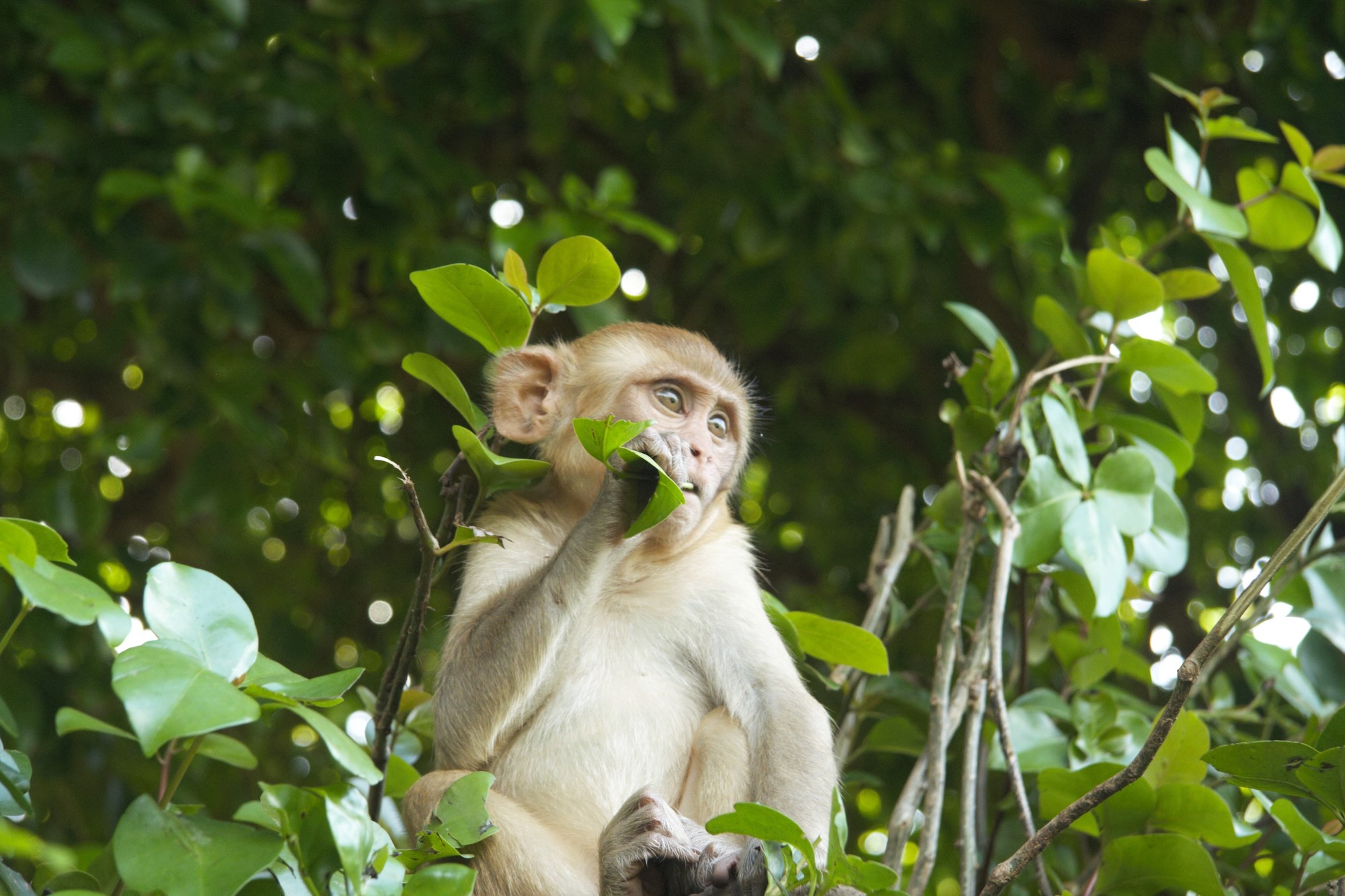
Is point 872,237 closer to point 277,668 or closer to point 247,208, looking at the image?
point 247,208

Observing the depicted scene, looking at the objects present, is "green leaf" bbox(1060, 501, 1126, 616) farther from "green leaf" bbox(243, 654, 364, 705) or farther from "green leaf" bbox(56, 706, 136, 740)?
"green leaf" bbox(56, 706, 136, 740)

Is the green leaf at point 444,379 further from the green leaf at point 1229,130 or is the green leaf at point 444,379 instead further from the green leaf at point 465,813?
the green leaf at point 1229,130

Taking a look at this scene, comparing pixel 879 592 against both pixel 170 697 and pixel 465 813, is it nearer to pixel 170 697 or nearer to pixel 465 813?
pixel 465 813

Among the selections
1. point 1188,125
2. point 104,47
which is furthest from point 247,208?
point 1188,125

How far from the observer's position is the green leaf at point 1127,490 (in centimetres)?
295

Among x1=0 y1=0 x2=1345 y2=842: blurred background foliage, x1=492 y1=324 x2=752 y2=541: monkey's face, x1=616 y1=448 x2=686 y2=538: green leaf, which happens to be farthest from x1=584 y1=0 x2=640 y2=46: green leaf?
x1=616 y1=448 x2=686 y2=538: green leaf

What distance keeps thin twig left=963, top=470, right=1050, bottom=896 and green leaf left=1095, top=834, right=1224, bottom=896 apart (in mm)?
132

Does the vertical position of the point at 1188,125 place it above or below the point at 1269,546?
above

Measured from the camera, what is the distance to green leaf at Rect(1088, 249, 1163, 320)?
3139mm

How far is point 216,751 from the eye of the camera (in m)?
1.88

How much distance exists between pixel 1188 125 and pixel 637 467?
5285 millimetres

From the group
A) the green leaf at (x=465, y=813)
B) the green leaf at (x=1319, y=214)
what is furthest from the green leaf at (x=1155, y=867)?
the green leaf at (x=1319, y=214)

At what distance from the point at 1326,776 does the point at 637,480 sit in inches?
55.9

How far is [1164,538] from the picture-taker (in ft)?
10.7
